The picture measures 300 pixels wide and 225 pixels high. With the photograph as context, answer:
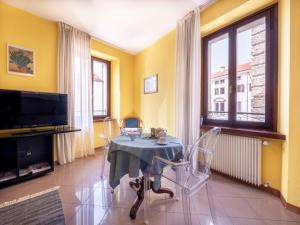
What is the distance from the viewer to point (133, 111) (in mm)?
5234

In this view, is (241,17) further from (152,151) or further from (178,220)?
(178,220)

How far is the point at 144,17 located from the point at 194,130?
2244 mm

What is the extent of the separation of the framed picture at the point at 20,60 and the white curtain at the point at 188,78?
268cm

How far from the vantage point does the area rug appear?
1696mm

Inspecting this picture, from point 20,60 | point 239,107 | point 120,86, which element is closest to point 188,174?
point 239,107

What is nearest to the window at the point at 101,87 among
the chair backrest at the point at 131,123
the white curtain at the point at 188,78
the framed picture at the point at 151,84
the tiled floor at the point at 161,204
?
the chair backrest at the point at 131,123

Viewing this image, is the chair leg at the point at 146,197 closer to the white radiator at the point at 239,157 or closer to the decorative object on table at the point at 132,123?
the white radiator at the point at 239,157

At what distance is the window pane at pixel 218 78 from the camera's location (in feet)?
9.62

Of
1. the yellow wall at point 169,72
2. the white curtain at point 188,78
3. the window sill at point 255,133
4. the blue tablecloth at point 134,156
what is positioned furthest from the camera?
the white curtain at point 188,78

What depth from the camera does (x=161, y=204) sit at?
78.5 inches

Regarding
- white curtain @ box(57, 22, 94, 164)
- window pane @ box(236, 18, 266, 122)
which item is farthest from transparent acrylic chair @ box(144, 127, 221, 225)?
white curtain @ box(57, 22, 94, 164)

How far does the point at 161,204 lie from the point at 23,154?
2360 millimetres

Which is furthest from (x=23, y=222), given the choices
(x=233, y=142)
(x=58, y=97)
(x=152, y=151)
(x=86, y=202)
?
(x=233, y=142)

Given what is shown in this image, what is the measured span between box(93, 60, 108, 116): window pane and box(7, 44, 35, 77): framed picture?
1687mm
